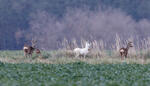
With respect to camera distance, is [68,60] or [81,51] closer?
[68,60]

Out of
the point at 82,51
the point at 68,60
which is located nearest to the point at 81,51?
the point at 82,51

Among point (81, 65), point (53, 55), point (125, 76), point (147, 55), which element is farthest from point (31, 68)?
point (147, 55)

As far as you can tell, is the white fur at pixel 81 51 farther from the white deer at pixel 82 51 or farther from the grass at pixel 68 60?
the grass at pixel 68 60

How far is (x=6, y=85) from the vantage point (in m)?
9.02

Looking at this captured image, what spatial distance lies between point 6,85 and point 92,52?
15.0 metres

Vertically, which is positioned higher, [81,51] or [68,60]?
[81,51]

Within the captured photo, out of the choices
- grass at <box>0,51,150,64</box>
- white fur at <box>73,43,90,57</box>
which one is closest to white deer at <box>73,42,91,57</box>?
white fur at <box>73,43,90,57</box>

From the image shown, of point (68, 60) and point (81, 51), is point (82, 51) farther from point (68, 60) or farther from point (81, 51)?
point (68, 60)

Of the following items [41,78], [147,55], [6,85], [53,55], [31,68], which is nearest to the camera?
[6,85]

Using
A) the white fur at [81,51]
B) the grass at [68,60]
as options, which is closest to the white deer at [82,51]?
the white fur at [81,51]

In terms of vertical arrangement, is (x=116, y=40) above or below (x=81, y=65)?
above

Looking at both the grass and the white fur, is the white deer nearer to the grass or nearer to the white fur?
the white fur

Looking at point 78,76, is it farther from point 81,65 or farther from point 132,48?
point 132,48

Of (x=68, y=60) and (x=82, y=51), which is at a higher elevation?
→ (x=82, y=51)
